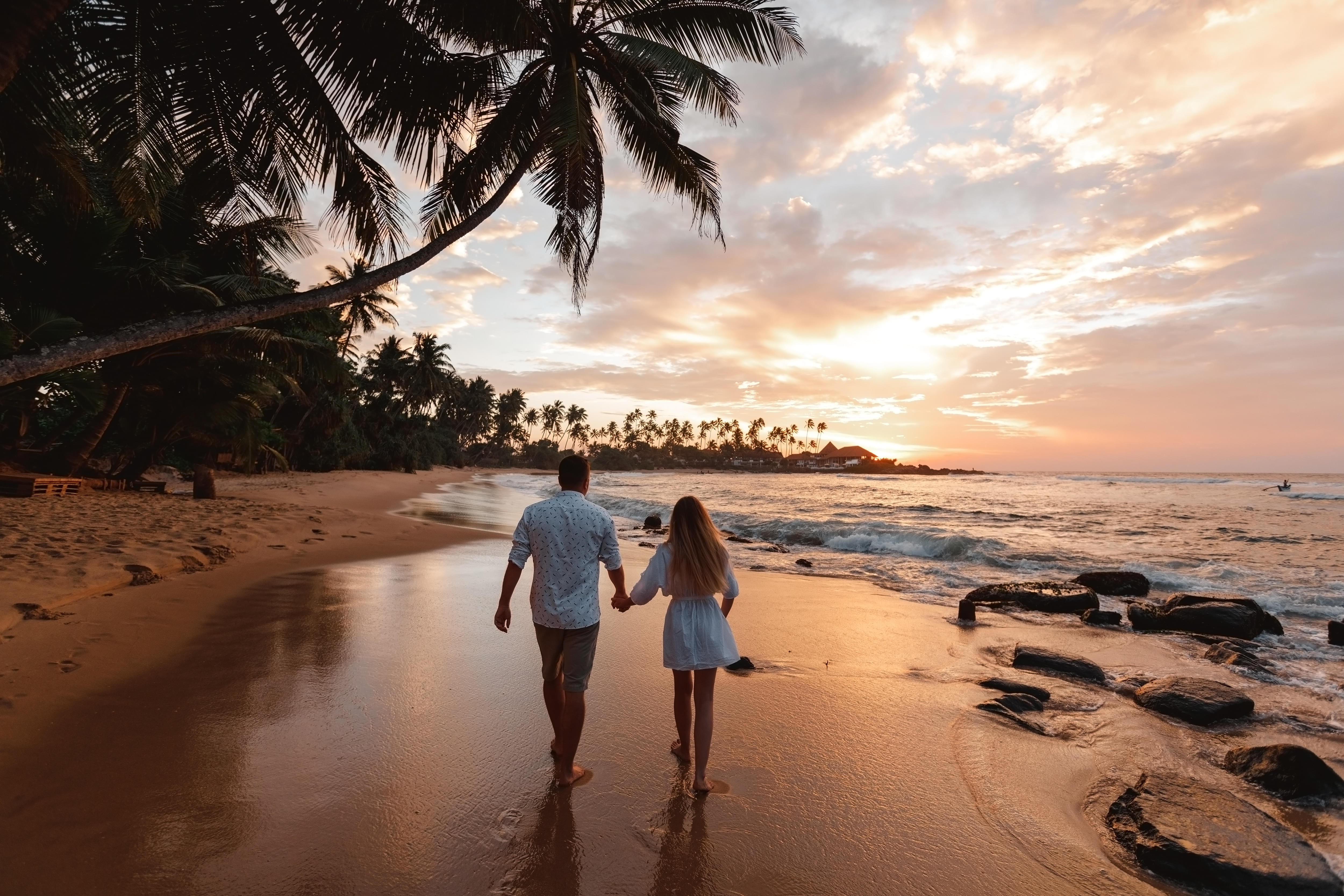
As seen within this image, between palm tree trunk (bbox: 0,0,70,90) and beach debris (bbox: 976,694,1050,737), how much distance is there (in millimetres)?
7980

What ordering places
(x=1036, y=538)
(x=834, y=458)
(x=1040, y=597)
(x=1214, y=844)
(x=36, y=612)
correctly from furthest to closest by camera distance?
1. (x=834, y=458)
2. (x=1036, y=538)
3. (x=1040, y=597)
4. (x=36, y=612)
5. (x=1214, y=844)

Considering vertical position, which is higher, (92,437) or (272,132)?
(272,132)

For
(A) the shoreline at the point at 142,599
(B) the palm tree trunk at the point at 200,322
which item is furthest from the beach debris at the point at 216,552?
(B) the palm tree trunk at the point at 200,322

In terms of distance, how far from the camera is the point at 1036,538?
1830 cm

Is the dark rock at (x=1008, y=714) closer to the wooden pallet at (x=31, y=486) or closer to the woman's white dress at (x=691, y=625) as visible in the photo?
the woman's white dress at (x=691, y=625)

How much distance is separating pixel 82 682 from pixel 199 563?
486 cm

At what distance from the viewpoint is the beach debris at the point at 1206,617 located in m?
7.73

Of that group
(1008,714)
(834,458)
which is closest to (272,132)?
(1008,714)

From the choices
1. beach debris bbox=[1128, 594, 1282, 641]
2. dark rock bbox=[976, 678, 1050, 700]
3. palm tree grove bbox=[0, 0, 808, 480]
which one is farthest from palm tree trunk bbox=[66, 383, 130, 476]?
beach debris bbox=[1128, 594, 1282, 641]

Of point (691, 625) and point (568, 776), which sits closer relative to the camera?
point (568, 776)

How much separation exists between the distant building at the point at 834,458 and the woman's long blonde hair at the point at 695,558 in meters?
143

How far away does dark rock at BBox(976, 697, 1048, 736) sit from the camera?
462 centimetres

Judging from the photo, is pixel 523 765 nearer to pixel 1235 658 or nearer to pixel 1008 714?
pixel 1008 714

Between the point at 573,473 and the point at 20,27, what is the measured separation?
4.39 m
